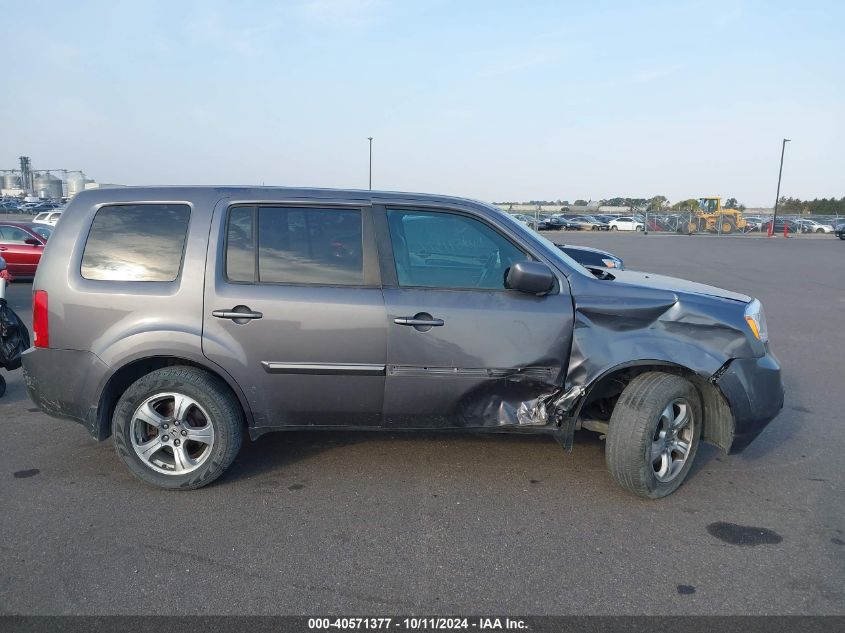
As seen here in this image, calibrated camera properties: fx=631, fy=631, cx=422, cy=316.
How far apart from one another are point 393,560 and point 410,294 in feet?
4.83

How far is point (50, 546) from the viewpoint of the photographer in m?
3.21

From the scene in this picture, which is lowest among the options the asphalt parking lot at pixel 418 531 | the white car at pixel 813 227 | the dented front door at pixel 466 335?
the asphalt parking lot at pixel 418 531

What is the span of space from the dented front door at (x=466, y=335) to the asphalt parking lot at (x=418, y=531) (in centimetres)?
54

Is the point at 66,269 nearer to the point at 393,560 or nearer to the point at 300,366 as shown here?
the point at 300,366

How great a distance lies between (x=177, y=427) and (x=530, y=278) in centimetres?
229

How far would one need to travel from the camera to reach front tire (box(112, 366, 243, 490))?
148 inches

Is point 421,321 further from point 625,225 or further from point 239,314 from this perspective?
point 625,225

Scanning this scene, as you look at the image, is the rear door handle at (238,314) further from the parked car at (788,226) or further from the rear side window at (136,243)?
the parked car at (788,226)

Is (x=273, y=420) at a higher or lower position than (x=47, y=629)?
higher

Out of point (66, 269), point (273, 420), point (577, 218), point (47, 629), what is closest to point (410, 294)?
point (273, 420)

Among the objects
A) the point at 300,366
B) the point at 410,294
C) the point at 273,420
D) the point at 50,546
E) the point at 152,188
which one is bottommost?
the point at 50,546

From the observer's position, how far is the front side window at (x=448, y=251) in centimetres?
384

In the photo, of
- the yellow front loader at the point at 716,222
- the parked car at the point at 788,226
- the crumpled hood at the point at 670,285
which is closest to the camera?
the crumpled hood at the point at 670,285

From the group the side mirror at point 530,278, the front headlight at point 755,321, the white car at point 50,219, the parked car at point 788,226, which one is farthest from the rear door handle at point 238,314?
the parked car at point 788,226
